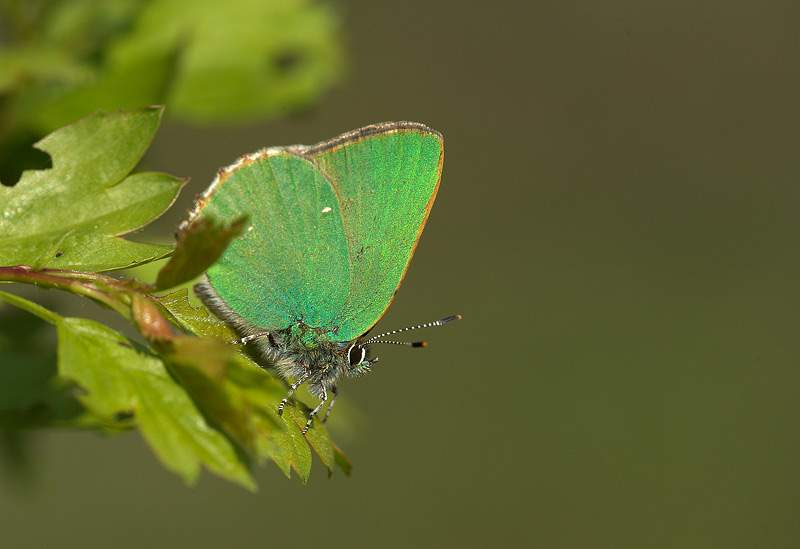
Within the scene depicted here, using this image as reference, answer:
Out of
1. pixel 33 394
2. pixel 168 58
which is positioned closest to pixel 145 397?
pixel 33 394

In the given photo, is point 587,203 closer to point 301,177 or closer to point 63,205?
point 301,177

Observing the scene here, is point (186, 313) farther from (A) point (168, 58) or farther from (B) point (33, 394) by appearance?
(A) point (168, 58)

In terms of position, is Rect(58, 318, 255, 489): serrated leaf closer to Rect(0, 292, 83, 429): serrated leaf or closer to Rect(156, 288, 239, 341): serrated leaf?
Rect(156, 288, 239, 341): serrated leaf

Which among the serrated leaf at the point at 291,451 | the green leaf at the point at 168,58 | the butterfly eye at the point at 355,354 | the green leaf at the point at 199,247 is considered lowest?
the butterfly eye at the point at 355,354

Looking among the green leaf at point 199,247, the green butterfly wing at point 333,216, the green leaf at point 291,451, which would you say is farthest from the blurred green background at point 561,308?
the green leaf at point 199,247

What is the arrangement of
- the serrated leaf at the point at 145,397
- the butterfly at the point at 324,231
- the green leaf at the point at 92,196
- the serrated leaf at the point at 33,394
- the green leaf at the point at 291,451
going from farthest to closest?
the butterfly at the point at 324,231, the serrated leaf at the point at 33,394, the green leaf at the point at 92,196, the green leaf at the point at 291,451, the serrated leaf at the point at 145,397

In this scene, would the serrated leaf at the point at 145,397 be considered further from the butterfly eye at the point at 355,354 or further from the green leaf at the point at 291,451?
the butterfly eye at the point at 355,354

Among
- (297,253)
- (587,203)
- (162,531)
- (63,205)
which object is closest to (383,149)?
(297,253)
